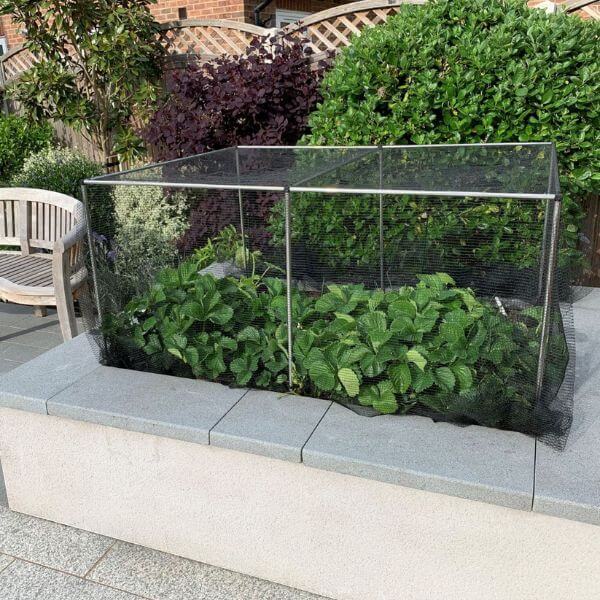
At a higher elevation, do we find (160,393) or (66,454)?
(160,393)

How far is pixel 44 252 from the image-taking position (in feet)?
16.3

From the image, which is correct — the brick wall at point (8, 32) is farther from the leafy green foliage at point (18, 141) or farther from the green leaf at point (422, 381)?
the green leaf at point (422, 381)

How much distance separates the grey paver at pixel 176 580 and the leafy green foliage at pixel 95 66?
16.0 ft

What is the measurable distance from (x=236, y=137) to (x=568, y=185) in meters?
2.47

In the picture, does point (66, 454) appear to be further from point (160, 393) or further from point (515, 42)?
point (515, 42)

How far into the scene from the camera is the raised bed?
195 cm

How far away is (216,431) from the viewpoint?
224 centimetres

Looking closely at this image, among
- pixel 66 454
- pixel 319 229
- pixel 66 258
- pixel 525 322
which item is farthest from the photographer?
pixel 66 258

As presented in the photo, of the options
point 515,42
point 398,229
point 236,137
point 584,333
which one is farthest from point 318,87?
point 584,333

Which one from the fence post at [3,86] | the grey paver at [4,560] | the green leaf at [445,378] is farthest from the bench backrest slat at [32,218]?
the fence post at [3,86]

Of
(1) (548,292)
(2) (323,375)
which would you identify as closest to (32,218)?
(2) (323,375)

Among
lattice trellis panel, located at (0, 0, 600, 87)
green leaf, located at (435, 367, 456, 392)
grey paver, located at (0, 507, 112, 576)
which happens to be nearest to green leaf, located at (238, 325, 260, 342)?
green leaf, located at (435, 367, 456, 392)

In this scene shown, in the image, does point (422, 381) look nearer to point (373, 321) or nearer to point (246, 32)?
point (373, 321)

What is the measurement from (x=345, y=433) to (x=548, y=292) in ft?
2.73
